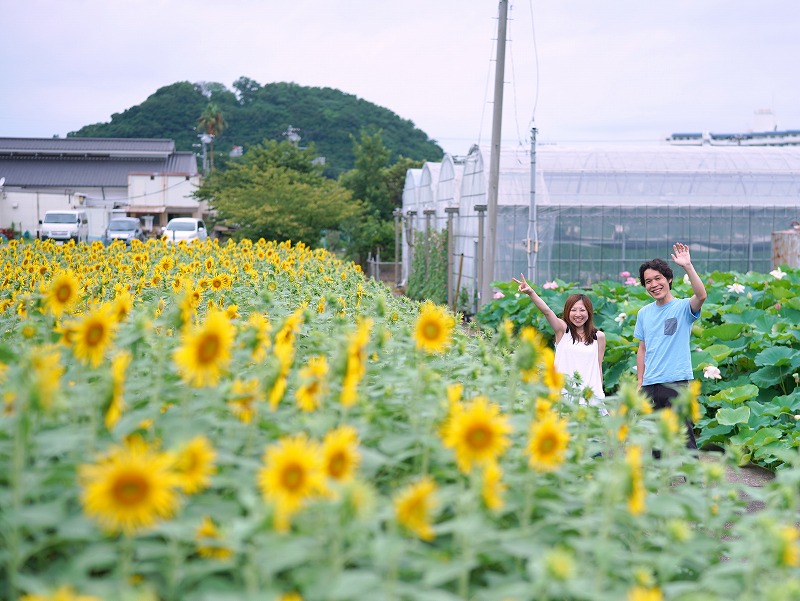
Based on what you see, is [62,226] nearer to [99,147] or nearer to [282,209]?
[282,209]

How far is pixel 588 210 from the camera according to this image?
16406 mm

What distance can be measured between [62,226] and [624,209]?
951 inches

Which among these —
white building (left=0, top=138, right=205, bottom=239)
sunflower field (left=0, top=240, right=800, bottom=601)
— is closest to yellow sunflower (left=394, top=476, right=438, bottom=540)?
sunflower field (left=0, top=240, right=800, bottom=601)

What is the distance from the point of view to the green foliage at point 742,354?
7371 mm

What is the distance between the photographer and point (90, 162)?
62.2m

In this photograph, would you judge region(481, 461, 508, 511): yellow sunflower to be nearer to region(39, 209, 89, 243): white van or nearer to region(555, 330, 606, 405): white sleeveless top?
region(555, 330, 606, 405): white sleeveless top

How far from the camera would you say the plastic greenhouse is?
53.6ft

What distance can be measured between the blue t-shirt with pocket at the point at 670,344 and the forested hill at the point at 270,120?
41.2 m

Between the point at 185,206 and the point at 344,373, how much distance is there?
5245cm

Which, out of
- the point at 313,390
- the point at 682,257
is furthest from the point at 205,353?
the point at 682,257

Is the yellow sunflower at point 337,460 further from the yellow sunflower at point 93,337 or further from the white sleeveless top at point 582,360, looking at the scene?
the white sleeveless top at point 582,360

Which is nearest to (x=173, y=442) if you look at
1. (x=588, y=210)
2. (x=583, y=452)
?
(x=583, y=452)

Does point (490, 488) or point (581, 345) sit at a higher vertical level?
point (490, 488)

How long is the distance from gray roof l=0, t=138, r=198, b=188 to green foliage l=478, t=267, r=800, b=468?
52894 millimetres
